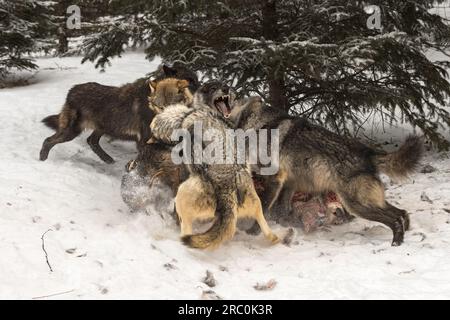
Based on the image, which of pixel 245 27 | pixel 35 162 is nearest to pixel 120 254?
pixel 35 162

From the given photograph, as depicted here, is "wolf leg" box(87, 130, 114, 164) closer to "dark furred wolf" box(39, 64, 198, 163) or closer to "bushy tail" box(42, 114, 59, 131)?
"dark furred wolf" box(39, 64, 198, 163)

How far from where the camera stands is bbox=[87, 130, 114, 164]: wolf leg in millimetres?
8305

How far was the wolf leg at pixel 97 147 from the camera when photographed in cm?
830

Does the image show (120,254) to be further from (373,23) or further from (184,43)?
(373,23)

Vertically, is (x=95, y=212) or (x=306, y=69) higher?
(x=306, y=69)

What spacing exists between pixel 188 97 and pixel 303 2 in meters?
3.23

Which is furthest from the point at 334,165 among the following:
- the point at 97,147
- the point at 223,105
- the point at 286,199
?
the point at 97,147

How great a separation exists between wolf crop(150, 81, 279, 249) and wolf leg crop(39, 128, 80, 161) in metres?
2.74

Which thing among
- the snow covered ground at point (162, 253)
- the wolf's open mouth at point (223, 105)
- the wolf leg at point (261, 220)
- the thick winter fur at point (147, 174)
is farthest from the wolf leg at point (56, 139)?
the wolf leg at point (261, 220)

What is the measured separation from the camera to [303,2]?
8.41 m

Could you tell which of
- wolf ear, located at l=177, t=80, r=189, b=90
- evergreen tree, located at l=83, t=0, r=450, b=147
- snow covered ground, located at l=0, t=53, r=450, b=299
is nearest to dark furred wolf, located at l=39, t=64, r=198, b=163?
evergreen tree, located at l=83, t=0, r=450, b=147

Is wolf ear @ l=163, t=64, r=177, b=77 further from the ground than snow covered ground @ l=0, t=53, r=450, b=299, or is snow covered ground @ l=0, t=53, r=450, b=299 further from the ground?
wolf ear @ l=163, t=64, r=177, b=77
